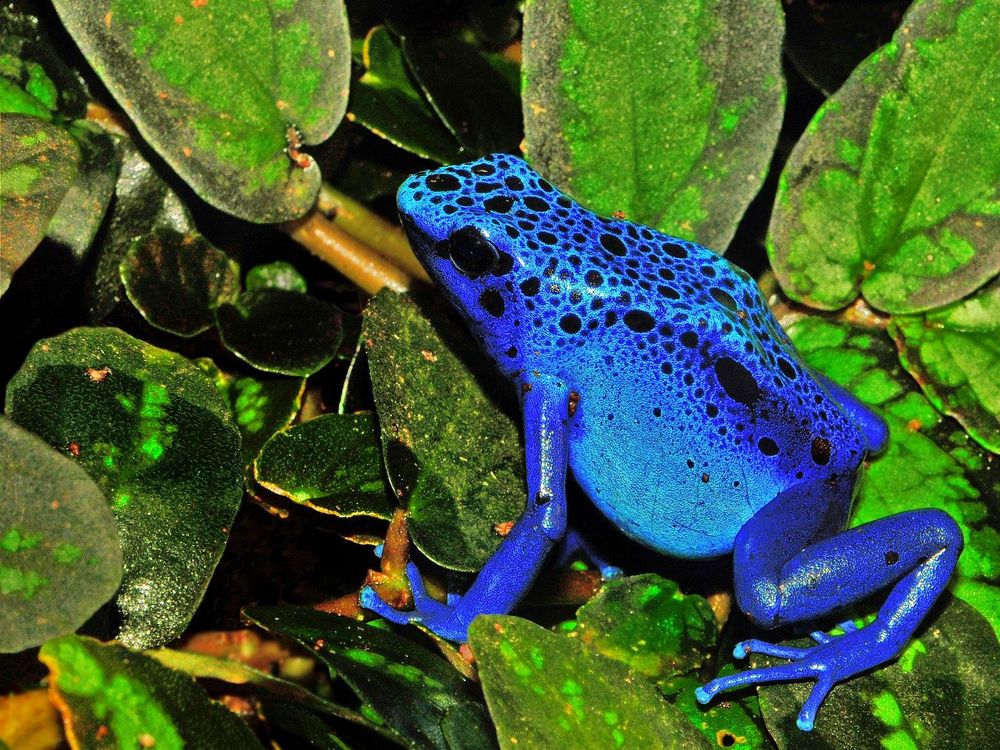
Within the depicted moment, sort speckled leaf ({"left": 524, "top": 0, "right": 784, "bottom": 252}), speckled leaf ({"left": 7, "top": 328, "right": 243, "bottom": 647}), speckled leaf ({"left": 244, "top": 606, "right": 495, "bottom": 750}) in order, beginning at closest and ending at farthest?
speckled leaf ({"left": 244, "top": 606, "right": 495, "bottom": 750}) → speckled leaf ({"left": 7, "top": 328, "right": 243, "bottom": 647}) → speckled leaf ({"left": 524, "top": 0, "right": 784, "bottom": 252})

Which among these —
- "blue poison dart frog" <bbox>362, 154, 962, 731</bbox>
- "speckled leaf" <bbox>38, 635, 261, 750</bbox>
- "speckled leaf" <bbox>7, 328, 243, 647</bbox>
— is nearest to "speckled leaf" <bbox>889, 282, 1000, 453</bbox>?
"blue poison dart frog" <bbox>362, 154, 962, 731</bbox>

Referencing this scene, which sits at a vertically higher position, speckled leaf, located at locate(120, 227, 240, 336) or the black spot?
the black spot

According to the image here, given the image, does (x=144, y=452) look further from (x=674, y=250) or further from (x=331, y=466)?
(x=674, y=250)

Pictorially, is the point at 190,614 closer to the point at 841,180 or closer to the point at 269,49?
the point at 269,49

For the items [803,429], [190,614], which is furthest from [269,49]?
[803,429]

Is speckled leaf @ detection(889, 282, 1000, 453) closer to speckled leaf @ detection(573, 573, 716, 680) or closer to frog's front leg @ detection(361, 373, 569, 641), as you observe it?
speckled leaf @ detection(573, 573, 716, 680)
